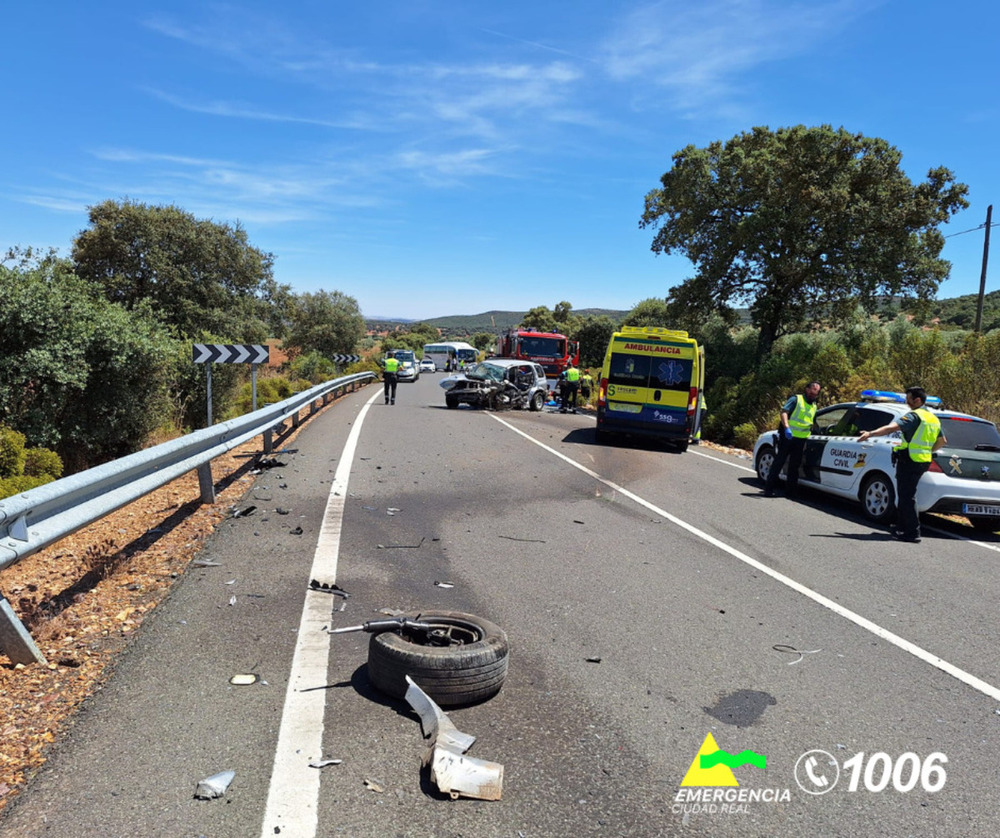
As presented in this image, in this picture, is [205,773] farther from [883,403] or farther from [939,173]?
[939,173]

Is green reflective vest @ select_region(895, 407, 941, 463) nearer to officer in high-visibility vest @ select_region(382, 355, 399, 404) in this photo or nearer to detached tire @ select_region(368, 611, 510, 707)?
A: detached tire @ select_region(368, 611, 510, 707)

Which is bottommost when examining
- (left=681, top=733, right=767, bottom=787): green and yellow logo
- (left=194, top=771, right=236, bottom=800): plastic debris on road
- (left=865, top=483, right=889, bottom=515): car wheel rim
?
(left=681, top=733, right=767, bottom=787): green and yellow logo

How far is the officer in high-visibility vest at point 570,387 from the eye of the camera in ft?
82.8

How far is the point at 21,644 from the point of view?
12.8 ft

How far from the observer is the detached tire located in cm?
367

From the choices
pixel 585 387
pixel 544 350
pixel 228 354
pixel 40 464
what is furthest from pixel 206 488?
pixel 544 350

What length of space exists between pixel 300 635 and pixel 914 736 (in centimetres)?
340

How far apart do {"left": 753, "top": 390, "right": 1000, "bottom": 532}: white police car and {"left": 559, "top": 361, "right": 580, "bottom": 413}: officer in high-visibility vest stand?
1382 cm

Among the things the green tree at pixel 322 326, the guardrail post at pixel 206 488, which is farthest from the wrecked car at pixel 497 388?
the green tree at pixel 322 326

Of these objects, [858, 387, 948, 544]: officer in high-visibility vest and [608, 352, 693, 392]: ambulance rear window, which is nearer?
[858, 387, 948, 544]: officer in high-visibility vest

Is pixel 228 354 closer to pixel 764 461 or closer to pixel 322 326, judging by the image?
pixel 764 461

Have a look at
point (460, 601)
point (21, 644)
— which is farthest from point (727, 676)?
point (21, 644)

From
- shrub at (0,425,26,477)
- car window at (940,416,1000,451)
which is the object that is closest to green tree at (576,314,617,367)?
shrub at (0,425,26,477)

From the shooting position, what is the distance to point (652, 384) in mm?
15891
